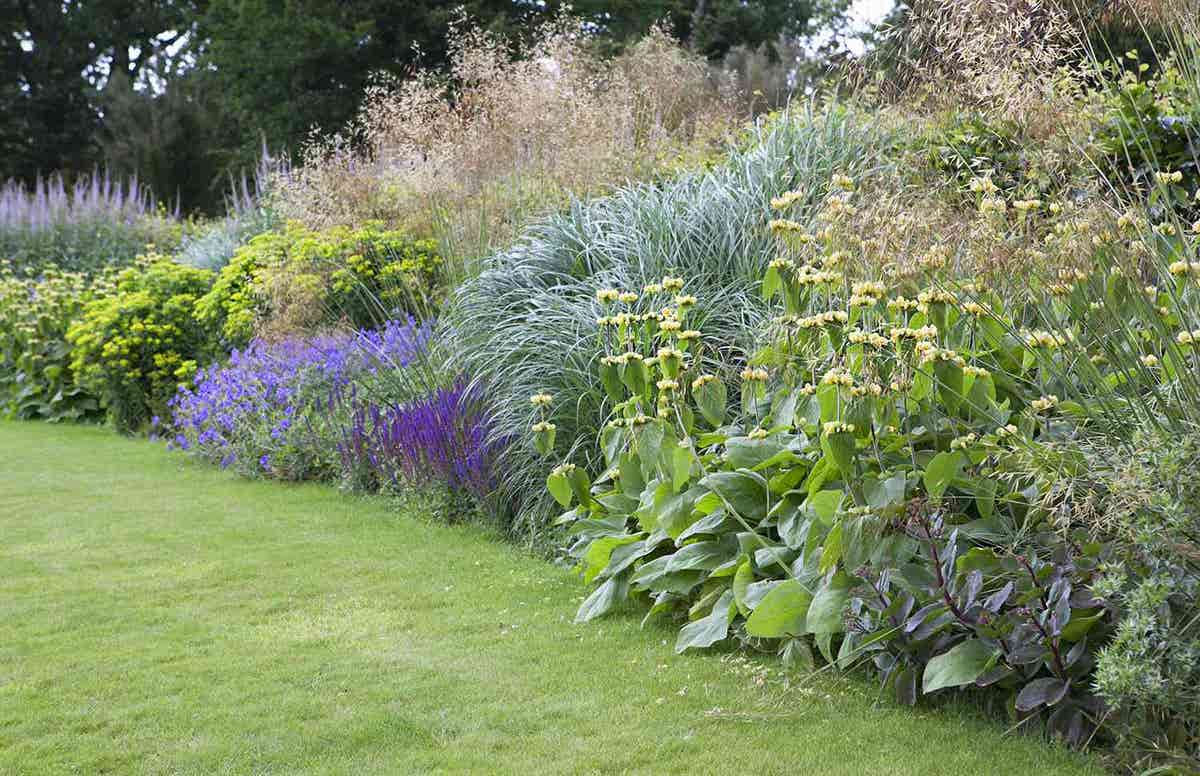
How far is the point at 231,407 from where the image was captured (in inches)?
300

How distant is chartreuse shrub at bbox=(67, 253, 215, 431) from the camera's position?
373 inches

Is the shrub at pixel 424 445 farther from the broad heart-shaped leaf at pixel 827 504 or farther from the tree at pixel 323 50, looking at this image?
the tree at pixel 323 50

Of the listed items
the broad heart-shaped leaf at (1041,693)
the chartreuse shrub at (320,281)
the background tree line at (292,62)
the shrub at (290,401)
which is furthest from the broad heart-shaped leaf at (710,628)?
the background tree line at (292,62)

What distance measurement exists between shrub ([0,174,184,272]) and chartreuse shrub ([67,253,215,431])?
15.1 ft

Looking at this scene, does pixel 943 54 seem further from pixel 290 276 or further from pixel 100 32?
pixel 100 32

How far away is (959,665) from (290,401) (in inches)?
209

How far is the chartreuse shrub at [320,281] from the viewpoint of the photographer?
314 inches

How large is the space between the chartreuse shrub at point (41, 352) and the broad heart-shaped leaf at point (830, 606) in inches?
335

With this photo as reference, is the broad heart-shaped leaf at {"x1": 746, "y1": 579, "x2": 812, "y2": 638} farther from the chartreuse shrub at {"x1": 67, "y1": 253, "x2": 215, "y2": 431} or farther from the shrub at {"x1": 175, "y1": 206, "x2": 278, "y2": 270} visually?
the shrub at {"x1": 175, "y1": 206, "x2": 278, "y2": 270}

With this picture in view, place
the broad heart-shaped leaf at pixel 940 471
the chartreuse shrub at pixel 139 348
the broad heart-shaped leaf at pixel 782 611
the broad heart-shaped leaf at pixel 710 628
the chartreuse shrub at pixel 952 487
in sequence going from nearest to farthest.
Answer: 1. the chartreuse shrub at pixel 952 487
2. the broad heart-shaped leaf at pixel 940 471
3. the broad heart-shaped leaf at pixel 782 611
4. the broad heart-shaped leaf at pixel 710 628
5. the chartreuse shrub at pixel 139 348

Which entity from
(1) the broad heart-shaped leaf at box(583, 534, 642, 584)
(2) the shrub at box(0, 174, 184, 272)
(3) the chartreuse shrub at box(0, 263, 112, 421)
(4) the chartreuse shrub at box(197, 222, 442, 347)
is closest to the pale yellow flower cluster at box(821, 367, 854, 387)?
(1) the broad heart-shaped leaf at box(583, 534, 642, 584)

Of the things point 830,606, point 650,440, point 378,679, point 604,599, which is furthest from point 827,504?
point 378,679

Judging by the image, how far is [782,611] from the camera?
346 cm

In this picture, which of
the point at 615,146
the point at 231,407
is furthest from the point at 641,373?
the point at 231,407
